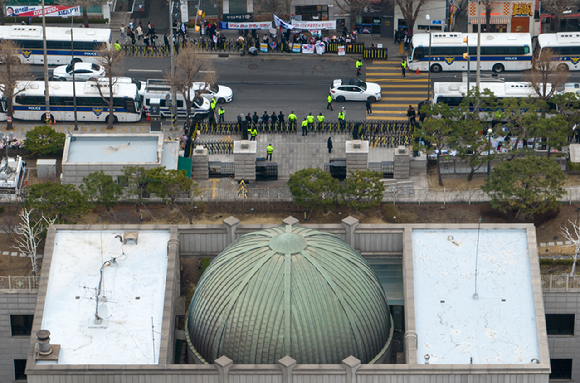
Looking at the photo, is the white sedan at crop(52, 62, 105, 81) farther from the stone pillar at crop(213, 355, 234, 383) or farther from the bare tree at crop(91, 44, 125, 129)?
the stone pillar at crop(213, 355, 234, 383)

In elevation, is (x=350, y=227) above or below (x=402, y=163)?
below

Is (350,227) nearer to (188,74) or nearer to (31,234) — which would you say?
(31,234)

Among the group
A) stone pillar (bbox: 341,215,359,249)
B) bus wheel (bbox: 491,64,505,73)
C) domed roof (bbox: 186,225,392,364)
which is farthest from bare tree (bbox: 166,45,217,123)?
domed roof (bbox: 186,225,392,364)

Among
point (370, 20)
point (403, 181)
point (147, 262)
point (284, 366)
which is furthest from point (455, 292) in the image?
point (370, 20)

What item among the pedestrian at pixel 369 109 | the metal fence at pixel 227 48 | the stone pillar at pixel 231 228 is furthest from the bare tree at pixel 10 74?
the stone pillar at pixel 231 228

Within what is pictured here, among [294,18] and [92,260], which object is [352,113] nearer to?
[294,18]

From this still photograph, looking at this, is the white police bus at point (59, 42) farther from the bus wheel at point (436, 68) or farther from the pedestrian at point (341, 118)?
the bus wheel at point (436, 68)

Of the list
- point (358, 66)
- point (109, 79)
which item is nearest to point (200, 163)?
point (109, 79)

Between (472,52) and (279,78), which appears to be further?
(279,78)
